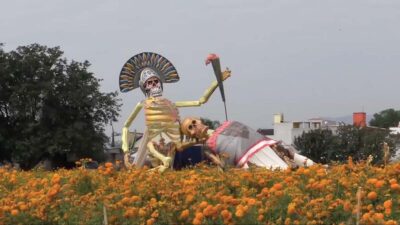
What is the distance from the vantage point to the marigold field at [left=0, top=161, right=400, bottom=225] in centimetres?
413

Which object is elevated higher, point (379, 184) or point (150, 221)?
point (379, 184)

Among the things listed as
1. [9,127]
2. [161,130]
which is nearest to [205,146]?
[161,130]

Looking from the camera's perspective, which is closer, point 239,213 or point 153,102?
point 239,213

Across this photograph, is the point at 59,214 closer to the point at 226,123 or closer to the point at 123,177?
the point at 123,177

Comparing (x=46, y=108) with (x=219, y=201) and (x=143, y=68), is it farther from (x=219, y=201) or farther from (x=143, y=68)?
(x=219, y=201)

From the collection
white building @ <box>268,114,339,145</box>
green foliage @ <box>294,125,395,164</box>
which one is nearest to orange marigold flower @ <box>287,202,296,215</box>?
green foliage @ <box>294,125,395,164</box>

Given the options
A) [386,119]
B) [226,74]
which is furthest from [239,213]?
[386,119]

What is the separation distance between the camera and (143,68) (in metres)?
13.3

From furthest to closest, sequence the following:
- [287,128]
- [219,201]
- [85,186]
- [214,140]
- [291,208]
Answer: [287,128] → [214,140] → [85,186] → [219,201] → [291,208]

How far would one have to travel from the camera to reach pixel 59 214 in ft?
15.0

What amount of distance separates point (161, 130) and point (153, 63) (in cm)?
161

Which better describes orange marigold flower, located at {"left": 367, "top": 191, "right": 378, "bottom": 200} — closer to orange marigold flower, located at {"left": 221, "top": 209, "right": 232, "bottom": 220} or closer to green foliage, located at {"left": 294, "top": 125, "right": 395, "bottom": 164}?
orange marigold flower, located at {"left": 221, "top": 209, "right": 232, "bottom": 220}

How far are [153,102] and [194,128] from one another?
0.99 m

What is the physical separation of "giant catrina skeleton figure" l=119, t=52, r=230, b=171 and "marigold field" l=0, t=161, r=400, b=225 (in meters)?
6.13
